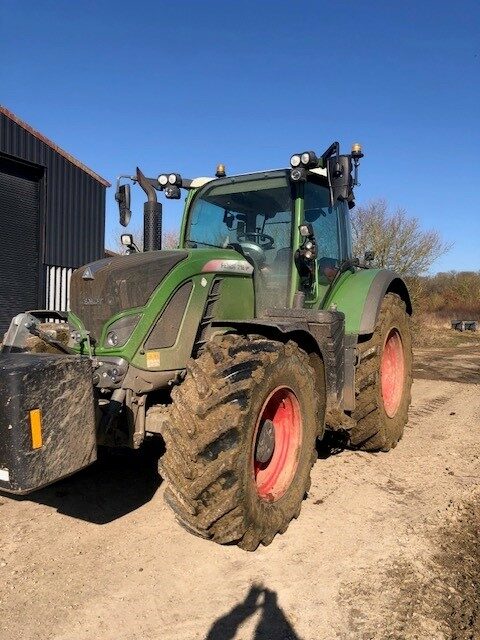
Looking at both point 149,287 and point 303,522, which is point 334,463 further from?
point 149,287

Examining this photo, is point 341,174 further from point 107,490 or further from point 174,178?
point 107,490

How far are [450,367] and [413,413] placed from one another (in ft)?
18.4

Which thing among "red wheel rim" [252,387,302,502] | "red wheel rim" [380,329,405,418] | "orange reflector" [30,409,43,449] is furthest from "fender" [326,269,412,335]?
"orange reflector" [30,409,43,449]

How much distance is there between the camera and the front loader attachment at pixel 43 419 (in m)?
2.52

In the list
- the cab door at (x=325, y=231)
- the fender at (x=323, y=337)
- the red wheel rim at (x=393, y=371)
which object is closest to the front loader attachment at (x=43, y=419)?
the fender at (x=323, y=337)

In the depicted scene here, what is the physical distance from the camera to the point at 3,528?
11.7 ft

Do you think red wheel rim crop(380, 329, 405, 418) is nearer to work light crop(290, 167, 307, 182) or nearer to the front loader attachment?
work light crop(290, 167, 307, 182)

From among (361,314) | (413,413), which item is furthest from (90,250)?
(361,314)

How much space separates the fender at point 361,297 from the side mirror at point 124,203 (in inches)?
77.1

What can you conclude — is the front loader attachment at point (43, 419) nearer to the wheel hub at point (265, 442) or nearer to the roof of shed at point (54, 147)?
the wheel hub at point (265, 442)

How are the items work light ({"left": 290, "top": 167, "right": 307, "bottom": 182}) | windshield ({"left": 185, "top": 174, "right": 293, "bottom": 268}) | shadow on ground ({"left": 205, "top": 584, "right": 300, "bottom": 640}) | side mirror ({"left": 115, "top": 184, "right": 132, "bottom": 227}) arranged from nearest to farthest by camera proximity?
shadow on ground ({"left": 205, "top": 584, "right": 300, "bottom": 640}) → work light ({"left": 290, "top": 167, "right": 307, "bottom": 182}) → windshield ({"left": 185, "top": 174, "right": 293, "bottom": 268}) → side mirror ({"left": 115, "top": 184, "right": 132, "bottom": 227})

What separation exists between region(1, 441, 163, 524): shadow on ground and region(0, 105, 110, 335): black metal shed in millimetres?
8920

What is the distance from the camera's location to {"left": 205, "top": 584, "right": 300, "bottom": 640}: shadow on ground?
2.50m

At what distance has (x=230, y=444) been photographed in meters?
2.94
